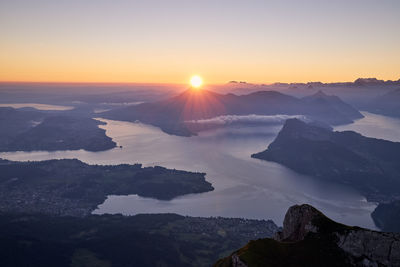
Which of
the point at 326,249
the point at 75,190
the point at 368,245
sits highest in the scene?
the point at 368,245

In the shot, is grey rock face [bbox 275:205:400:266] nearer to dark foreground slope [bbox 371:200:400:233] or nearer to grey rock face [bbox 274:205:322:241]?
grey rock face [bbox 274:205:322:241]

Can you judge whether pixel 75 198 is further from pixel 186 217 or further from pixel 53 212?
pixel 186 217

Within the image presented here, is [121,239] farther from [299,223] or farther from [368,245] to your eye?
[368,245]

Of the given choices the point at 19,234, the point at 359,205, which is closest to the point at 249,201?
the point at 359,205

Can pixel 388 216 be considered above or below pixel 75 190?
above

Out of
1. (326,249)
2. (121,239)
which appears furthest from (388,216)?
(326,249)

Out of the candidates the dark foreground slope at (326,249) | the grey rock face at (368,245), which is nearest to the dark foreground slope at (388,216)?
the dark foreground slope at (326,249)

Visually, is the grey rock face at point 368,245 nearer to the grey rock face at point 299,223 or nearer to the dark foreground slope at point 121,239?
the grey rock face at point 299,223
